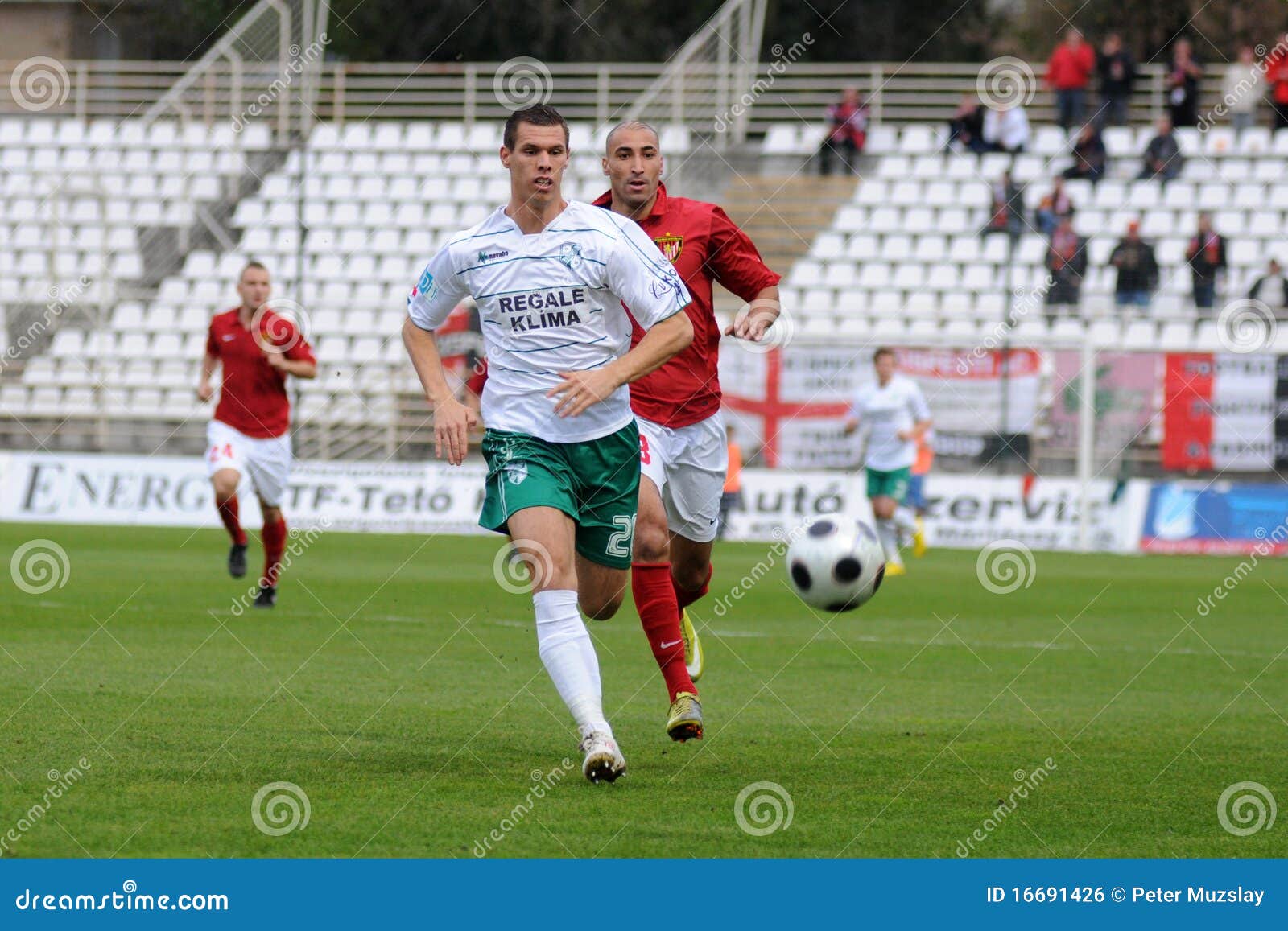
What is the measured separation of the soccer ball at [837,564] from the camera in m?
8.53

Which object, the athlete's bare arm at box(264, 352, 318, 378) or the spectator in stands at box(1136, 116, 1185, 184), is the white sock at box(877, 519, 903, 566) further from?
the spectator in stands at box(1136, 116, 1185, 184)

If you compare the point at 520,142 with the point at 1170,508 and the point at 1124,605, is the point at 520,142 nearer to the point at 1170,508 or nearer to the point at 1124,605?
the point at 1124,605

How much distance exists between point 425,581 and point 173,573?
218 centimetres

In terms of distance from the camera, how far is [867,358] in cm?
2631

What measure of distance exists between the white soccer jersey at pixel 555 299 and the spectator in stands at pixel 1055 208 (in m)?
21.4

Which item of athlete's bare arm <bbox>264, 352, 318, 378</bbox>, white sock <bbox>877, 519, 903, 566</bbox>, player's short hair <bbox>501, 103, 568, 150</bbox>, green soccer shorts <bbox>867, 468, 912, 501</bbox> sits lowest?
white sock <bbox>877, 519, 903, 566</bbox>

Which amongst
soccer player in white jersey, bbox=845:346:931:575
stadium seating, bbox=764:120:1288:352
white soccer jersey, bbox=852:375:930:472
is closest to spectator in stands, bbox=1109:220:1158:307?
stadium seating, bbox=764:120:1288:352

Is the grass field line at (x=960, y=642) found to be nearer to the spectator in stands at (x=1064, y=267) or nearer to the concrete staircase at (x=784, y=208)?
the spectator in stands at (x=1064, y=267)

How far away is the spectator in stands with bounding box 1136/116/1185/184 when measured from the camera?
28.7 meters

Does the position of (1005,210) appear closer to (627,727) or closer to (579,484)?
(627,727)

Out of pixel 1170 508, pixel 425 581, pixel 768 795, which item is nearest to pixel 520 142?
pixel 768 795

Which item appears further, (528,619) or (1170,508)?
(1170,508)

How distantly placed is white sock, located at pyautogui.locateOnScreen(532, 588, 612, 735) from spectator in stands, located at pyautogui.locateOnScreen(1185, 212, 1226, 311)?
2106 centimetres

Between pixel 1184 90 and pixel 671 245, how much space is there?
22517mm
